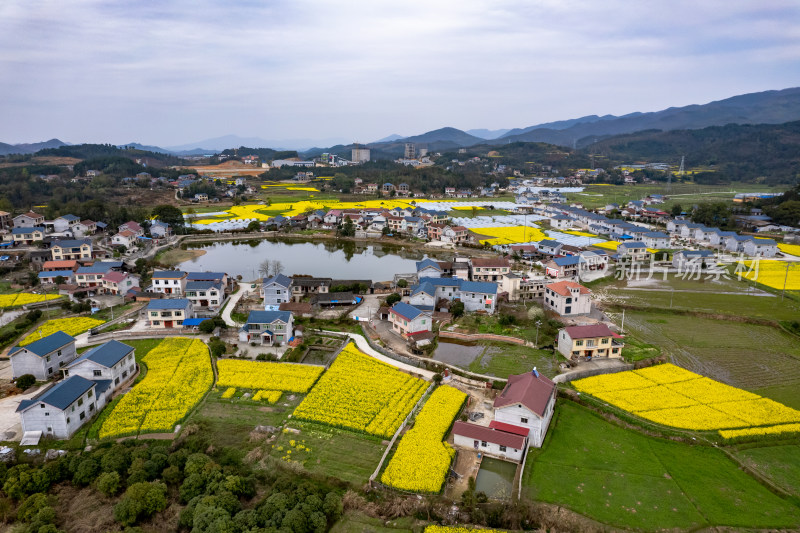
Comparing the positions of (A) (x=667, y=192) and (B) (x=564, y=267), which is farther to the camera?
(A) (x=667, y=192)

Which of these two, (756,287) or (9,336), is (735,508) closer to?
(756,287)

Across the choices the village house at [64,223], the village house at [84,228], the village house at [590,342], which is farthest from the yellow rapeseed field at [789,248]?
the village house at [64,223]

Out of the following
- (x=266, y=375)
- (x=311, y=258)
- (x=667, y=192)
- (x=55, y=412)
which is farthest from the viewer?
(x=667, y=192)

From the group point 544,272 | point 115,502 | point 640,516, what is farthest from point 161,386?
point 544,272

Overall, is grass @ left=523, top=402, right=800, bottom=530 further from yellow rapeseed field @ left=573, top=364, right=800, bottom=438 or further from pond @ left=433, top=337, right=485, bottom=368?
pond @ left=433, top=337, right=485, bottom=368

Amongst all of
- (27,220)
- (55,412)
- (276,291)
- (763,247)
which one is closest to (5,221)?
(27,220)

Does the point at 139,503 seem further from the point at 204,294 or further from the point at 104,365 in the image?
the point at 204,294

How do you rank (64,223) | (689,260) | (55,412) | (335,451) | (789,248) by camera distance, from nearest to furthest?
(335,451) → (55,412) → (689,260) → (789,248) → (64,223)
